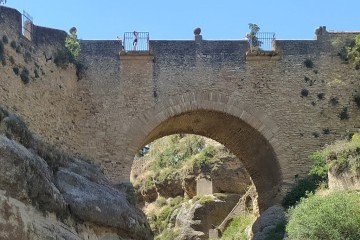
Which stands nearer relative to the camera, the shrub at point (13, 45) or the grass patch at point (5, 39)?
the grass patch at point (5, 39)

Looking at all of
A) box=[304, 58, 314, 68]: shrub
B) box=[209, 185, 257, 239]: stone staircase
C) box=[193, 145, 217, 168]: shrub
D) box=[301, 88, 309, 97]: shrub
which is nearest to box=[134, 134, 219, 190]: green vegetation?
box=[193, 145, 217, 168]: shrub

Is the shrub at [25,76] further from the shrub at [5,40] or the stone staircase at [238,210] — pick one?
the stone staircase at [238,210]

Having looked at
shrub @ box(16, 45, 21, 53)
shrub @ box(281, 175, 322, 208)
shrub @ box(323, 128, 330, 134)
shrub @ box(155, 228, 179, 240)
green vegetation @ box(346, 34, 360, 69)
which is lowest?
shrub @ box(281, 175, 322, 208)

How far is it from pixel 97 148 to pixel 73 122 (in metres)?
1.00

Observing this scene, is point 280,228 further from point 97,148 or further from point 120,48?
point 120,48

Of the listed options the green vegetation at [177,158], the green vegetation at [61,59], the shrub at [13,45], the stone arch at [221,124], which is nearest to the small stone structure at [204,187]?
the green vegetation at [177,158]

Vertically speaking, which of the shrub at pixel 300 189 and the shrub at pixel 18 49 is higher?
the shrub at pixel 18 49

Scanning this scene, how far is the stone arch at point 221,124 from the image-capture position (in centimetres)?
2067

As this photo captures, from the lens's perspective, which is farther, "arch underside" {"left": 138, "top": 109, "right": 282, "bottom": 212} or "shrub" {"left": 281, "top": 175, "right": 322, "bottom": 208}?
"arch underside" {"left": 138, "top": 109, "right": 282, "bottom": 212}

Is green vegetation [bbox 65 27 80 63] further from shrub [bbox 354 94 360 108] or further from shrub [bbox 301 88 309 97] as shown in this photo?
shrub [bbox 354 94 360 108]

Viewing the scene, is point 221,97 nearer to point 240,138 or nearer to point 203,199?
point 240,138

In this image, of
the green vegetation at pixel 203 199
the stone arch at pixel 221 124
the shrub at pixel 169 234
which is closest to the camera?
the stone arch at pixel 221 124

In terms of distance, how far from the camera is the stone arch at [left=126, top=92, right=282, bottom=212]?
20672 mm

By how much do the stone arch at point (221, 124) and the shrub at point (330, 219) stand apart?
482 centimetres
